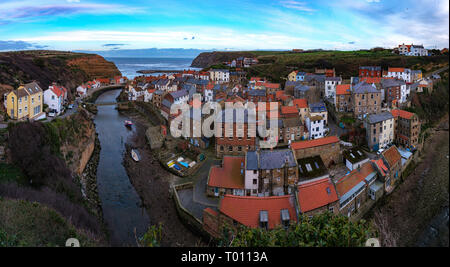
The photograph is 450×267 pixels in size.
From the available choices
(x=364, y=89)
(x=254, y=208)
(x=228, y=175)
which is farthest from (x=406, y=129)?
(x=254, y=208)

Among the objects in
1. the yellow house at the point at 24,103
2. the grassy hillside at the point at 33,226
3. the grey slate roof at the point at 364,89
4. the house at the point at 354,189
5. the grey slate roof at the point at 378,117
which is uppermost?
the grey slate roof at the point at 364,89

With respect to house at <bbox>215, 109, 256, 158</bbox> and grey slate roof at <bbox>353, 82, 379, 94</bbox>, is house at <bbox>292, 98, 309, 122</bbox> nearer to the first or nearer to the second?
grey slate roof at <bbox>353, 82, 379, 94</bbox>

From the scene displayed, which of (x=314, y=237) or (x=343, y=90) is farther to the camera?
(x=343, y=90)

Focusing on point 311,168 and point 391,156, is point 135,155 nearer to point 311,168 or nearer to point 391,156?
point 311,168

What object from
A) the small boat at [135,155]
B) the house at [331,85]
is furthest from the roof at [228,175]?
the house at [331,85]

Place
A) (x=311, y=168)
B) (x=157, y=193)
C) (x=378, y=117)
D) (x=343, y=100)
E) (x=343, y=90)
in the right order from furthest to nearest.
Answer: (x=343, y=90), (x=343, y=100), (x=378, y=117), (x=311, y=168), (x=157, y=193)

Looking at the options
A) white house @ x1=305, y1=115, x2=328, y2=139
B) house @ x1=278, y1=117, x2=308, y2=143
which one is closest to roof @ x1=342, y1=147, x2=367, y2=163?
white house @ x1=305, y1=115, x2=328, y2=139

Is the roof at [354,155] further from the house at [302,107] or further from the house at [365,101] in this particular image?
the house at [365,101]

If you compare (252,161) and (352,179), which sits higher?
(252,161)
